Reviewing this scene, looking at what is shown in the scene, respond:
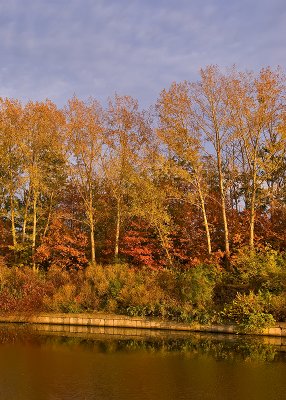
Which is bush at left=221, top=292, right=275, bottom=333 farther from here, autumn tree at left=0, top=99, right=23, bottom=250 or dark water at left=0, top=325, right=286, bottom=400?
autumn tree at left=0, top=99, right=23, bottom=250

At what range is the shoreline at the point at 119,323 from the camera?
15.2m

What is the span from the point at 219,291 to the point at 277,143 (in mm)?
7567

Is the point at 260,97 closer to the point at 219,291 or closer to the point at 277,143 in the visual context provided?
the point at 277,143

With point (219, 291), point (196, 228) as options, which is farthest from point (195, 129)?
point (219, 291)

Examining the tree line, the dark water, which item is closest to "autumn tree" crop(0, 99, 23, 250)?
the tree line

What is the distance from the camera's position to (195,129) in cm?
2172

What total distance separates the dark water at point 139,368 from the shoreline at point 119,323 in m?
0.86

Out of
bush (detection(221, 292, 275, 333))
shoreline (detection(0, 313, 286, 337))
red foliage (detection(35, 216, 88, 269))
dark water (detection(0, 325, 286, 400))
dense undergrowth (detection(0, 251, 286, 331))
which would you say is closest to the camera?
dark water (detection(0, 325, 286, 400))

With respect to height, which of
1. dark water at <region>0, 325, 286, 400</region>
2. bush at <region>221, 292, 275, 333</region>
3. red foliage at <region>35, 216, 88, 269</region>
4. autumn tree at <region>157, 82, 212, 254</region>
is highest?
autumn tree at <region>157, 82, 212, 254</region>

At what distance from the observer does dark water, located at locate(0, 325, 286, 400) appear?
8.82 m

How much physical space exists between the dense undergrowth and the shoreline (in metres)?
0.27

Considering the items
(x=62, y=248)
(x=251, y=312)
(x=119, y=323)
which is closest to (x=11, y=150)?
(x=62, y=248)

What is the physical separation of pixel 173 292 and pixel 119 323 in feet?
8.23

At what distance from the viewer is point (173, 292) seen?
17672 millimetres
